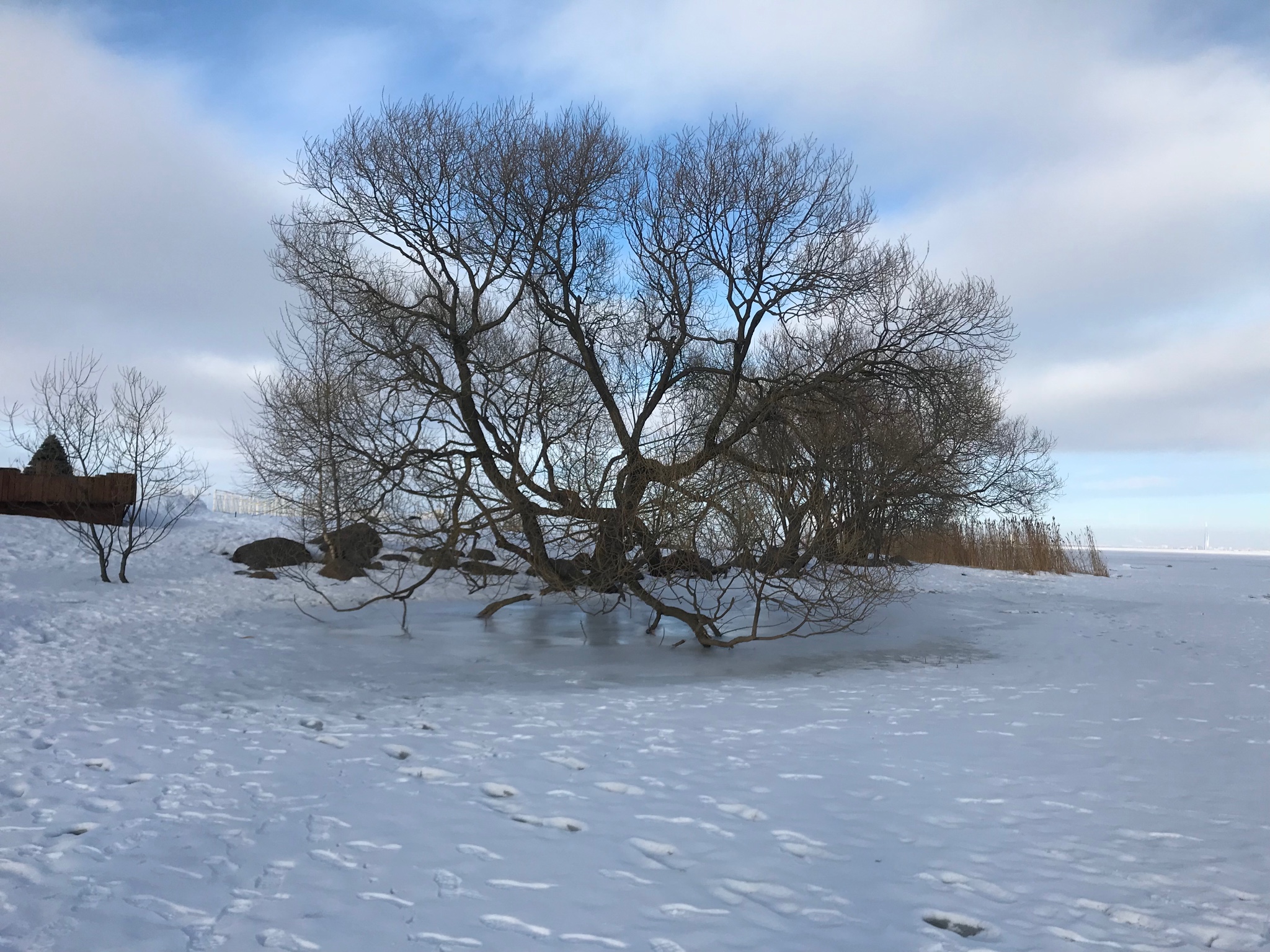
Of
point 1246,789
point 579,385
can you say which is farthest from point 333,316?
point 1246,789

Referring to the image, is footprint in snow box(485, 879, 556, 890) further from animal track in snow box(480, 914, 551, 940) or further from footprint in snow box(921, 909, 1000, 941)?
footprint in snow box(921, 909, 1000, 941)

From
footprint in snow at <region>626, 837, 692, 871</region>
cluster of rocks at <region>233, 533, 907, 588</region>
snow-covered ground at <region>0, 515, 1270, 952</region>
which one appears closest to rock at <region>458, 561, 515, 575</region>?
cluster of rocks at <region>233, 533, 907, 588</region>

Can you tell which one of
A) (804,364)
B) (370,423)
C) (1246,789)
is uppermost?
(804,364)

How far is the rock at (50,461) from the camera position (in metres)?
20.3

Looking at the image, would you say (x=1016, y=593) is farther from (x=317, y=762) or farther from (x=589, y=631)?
(x=317, y=762)

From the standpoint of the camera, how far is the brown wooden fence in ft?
62.5

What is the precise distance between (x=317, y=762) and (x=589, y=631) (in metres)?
7.92

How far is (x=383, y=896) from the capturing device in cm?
379

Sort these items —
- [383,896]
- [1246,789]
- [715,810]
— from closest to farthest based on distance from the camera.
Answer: [383,896], [715,810], [1246,789]

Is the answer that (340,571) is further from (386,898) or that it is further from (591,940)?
(591,940)

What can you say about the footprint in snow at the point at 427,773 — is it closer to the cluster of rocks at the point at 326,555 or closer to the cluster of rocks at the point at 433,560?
the cluster of rocks at the point at 433,560

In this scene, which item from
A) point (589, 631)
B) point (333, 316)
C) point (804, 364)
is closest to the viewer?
point (589, 631)

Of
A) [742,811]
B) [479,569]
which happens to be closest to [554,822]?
[742,811]

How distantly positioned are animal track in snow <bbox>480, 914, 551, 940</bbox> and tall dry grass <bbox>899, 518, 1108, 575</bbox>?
2379cm
